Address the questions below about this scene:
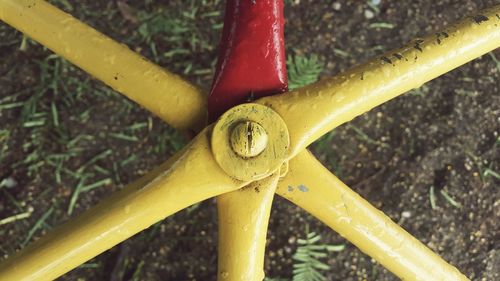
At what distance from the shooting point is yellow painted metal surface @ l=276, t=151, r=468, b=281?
36.9 inches

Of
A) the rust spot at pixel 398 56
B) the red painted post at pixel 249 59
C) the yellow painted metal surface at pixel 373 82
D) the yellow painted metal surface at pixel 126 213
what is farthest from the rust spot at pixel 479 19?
the yellow painted metal surface at pixel 126 213

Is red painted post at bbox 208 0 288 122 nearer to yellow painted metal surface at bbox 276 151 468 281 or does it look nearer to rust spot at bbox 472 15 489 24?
yellow painted metal surface at bbox 276 151 468 281

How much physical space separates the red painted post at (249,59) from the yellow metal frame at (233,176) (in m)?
0.04

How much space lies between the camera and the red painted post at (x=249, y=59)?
951 millimetres

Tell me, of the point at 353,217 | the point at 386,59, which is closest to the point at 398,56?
the point at 386,59

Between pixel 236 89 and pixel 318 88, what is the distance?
128 millimetres

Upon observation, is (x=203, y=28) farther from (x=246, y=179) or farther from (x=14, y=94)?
(x=246, y=179)

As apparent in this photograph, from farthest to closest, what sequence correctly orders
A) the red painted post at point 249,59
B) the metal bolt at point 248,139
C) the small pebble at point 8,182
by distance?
the small pebble at point 8,182
the red painted post at point 249,59
the metal bolt at point 248,139

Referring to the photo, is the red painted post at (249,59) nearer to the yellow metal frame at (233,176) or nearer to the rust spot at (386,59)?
the yellow metal frame at (233,176)

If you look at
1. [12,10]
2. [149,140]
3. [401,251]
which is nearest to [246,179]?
[401,251]

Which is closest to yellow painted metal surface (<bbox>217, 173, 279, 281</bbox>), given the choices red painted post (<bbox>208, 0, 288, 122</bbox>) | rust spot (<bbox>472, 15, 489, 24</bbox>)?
red painted post (<bbox>208, 0, 288, 122</bbox>)

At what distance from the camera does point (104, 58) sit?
94 centimetres

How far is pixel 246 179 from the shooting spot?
2.85 feet

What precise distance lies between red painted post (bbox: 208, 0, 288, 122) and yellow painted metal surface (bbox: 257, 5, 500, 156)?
49mm
